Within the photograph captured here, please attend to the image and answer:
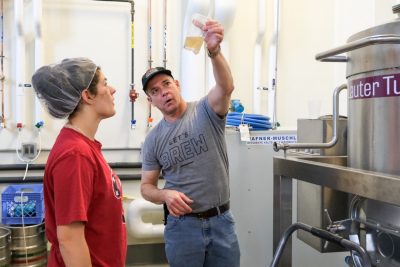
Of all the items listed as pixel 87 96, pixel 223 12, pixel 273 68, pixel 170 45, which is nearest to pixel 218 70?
pixel 87 96

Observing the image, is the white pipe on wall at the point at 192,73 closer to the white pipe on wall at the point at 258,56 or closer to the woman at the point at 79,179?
the white pipe on wall at the point at 258,56

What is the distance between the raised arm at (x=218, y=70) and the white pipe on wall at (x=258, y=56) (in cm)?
153

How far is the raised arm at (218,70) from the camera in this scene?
1.38 meters

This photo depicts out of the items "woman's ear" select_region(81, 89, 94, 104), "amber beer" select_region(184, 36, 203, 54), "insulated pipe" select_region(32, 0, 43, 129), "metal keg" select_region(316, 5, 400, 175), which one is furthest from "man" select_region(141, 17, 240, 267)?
"insulated pipe" select_region(32, 0, 43, 129)

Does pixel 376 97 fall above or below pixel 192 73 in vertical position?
below

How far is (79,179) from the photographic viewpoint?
1.07 metres

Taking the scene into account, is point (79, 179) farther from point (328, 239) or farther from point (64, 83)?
point (328, 239)

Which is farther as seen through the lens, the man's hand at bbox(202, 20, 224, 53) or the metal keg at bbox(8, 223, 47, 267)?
the metal keg at bbox(8, 223, 47, 267)

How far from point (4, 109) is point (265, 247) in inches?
84.6

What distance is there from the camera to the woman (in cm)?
106

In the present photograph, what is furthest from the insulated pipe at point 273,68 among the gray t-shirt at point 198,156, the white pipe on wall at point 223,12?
the gray t-shirt at point 198,156

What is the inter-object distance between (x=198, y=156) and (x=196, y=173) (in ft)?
0.25

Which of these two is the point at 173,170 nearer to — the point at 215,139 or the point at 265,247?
the point at 215,139

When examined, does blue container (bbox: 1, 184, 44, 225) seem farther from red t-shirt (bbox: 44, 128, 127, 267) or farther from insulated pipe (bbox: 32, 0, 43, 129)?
red t-shirt (bbox: 44, 128, 127, 267)
